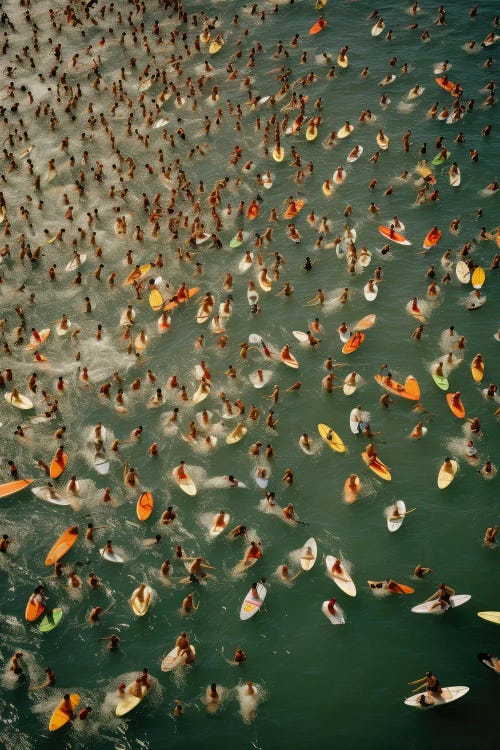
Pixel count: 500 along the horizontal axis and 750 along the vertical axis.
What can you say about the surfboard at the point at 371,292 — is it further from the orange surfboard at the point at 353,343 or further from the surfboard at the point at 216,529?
the surfboard at the point at 216,529

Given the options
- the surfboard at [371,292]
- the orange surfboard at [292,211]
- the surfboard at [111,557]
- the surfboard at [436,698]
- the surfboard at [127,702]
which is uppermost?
the orange surfboard at [292,211]

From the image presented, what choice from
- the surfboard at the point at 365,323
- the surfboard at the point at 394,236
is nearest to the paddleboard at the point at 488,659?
the surfboard at the point at 365,323

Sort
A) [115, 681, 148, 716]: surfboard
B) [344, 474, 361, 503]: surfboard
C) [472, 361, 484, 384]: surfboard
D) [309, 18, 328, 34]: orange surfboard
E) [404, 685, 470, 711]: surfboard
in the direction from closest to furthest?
[404, 685, 470, 711]: surfboard
[115, 681, 148, 716]: surfboard
[344, 474, 361, 503]: surfboard
[472, 361, 484, 384]: surfboard
[309, 18, 328, 34]: orange surfboard

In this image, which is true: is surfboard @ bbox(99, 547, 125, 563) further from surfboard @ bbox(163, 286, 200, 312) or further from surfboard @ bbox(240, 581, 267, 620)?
surfboard @ bbox(163, 286, 200, 312)

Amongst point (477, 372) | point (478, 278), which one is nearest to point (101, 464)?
point (477, 372)

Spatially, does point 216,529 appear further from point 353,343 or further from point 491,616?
point 353,343

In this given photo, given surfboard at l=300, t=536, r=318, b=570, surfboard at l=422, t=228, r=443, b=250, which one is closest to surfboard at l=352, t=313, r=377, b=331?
surfboard at l=422, t=228, r=443, b=250
